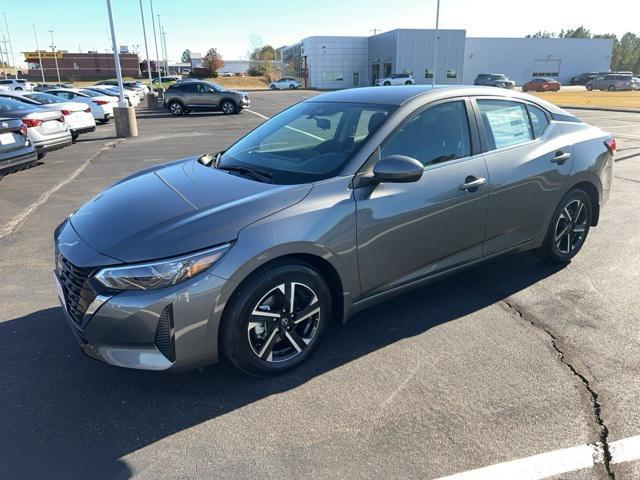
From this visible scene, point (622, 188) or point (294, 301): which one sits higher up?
point (294, 301)

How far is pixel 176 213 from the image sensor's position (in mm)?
2930

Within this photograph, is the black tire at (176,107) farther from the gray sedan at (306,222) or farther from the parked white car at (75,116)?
the gray sedan at (306,222)

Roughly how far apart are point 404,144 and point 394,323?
4.40ft

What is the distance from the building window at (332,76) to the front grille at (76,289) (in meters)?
74.1

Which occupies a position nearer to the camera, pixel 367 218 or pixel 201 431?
A: pixel 201 431

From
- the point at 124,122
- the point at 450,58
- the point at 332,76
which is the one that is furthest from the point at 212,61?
the point at 124,122

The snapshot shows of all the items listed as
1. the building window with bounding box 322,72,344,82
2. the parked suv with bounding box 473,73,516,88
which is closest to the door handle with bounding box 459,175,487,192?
the parked suv with bounding box 473,73,516,88

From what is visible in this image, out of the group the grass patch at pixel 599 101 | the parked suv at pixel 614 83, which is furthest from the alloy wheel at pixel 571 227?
the parked suv at pixel 614 83

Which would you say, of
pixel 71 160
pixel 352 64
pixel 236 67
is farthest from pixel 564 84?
pixel 71 160

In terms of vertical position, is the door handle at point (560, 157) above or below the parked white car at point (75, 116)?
above

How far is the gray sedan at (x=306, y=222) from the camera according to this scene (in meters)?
2.66

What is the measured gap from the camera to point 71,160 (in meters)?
11.7

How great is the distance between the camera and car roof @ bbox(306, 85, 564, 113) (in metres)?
3.69

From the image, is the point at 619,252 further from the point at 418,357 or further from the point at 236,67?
the point at 236,67
